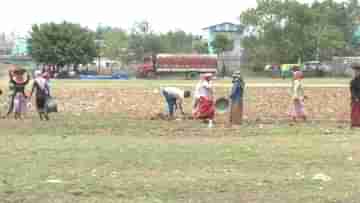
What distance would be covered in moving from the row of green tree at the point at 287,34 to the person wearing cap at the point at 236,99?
2605 inches

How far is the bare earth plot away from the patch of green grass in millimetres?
13

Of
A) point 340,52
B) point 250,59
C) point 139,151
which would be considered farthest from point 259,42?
point 139,151

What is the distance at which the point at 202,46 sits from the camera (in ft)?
339

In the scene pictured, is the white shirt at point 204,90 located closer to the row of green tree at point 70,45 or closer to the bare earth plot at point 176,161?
the bare earth plot at point 176,161

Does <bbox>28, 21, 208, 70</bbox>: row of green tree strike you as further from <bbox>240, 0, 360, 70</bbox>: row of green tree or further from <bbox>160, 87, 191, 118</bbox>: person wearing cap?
<bbox>160, 87, 191, 118</bbox>: person wearing cap

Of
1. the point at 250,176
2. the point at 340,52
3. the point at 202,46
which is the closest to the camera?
the point at 250,176

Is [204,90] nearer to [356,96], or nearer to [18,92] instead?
[356,96]

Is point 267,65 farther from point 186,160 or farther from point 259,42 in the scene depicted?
point 186,160

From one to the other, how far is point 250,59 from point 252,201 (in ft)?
266

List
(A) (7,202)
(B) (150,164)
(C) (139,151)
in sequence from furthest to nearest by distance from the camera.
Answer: (C) (139,151), (B) (150,164), (A) (7,202)

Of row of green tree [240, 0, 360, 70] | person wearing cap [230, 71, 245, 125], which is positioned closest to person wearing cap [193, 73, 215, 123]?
person wearing cap [230, 71, 245, 125]

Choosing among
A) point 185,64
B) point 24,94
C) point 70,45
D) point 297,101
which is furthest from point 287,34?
point 24,94

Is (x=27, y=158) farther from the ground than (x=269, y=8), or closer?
closer

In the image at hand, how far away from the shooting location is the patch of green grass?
8273 millimetres
